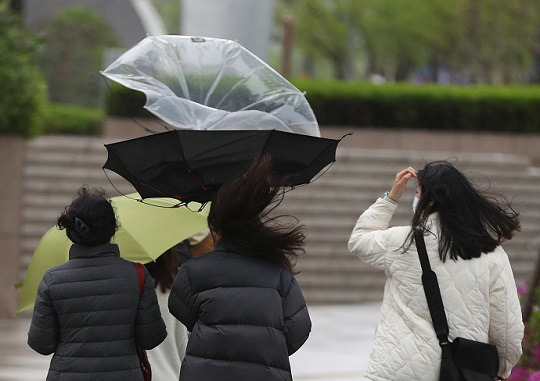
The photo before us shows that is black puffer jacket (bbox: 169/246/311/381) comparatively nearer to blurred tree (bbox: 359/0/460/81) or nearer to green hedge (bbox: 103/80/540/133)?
green hedge (bbox: 103/80/540/133)

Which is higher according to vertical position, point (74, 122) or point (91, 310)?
point (91, 310)

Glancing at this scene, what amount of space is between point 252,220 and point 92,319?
787 millimetres

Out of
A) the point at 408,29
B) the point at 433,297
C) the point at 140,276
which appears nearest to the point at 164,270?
the point at 140,276

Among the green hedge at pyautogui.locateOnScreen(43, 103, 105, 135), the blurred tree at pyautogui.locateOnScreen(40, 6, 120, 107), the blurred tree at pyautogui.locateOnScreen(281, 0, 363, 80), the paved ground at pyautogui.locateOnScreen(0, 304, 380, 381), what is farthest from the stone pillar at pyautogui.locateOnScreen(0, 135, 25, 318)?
the blurred tree at pyautogui.locateOnScreen(281, 0, 363, 80)

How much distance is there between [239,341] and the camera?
3932 mm

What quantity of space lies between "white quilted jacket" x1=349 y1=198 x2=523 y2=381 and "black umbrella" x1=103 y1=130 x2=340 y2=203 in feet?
1.60

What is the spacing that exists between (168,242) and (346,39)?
33.4 m

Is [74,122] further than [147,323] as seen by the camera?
Yes

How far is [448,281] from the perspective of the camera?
4449mm

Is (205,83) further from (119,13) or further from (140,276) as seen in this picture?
(119,13)

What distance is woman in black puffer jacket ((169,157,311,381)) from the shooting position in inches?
155

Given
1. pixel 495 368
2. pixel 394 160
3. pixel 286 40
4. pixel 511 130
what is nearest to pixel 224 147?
pixel 495 368

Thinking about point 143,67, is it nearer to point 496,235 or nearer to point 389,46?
point 496,235

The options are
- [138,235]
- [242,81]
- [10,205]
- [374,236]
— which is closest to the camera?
[374,236]
